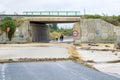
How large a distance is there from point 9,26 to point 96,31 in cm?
1519

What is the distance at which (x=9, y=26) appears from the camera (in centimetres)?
7844

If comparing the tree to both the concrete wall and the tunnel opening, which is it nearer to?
the tunnel opening

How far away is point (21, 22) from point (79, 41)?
11.7 m

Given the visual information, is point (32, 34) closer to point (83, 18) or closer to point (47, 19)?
point (47, 19)

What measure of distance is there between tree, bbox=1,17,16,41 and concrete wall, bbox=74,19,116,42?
11966 mm

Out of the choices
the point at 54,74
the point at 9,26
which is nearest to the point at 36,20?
the point at 9,26

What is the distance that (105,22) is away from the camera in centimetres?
7669

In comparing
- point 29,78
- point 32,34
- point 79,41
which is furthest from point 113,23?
point 29,78

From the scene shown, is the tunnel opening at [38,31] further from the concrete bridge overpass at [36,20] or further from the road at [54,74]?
the road at [54,74]

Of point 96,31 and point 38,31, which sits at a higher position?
point 96,31

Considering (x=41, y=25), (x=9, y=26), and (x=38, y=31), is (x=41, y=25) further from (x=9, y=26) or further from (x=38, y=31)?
(x=9, y=26)

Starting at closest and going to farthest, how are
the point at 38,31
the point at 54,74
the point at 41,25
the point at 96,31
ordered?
the point at 54,74
the point at 96,31
the point at 38,31
the point at 41,25

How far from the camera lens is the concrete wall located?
7588cm

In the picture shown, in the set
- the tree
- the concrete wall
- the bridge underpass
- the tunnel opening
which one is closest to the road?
the concrete wall
